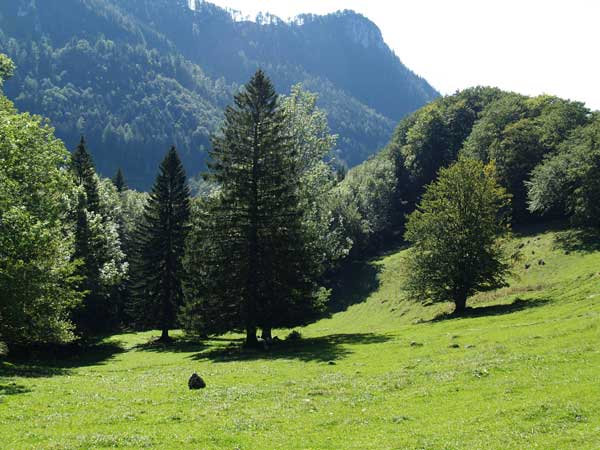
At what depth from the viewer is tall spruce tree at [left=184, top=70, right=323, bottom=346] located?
4031 centimetres

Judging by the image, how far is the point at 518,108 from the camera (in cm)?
10112

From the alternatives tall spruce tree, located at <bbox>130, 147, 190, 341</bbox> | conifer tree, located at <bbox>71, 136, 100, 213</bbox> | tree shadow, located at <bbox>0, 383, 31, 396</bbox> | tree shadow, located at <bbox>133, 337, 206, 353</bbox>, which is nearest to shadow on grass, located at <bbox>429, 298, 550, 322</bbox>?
tree shadow, located at <bbox>133, 337, 206, 353</bbox>

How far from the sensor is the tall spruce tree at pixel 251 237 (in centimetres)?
4031

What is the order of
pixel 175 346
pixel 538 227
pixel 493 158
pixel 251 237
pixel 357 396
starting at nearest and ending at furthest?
pixel 357 396
pixel 251 237
pixel 175 346
pixel 538 227
pixel 493 158

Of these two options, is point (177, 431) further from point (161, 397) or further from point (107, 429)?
point (161, 397)

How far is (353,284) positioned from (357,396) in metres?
71.7

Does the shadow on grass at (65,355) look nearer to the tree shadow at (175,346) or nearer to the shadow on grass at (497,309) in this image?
the tree shadow at (175,346)

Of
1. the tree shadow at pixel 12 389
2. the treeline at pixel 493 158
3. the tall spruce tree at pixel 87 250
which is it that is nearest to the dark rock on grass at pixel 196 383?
the tree shadow at pixel 12 389

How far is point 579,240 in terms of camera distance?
63906 millimetres

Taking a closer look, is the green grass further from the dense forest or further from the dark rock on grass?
the dense forest

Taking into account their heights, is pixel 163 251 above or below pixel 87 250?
below

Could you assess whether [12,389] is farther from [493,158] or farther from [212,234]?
[493,158]

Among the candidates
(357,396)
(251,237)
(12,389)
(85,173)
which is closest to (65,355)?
(251,237)

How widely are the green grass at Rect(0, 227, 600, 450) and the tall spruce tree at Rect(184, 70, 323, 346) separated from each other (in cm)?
348
